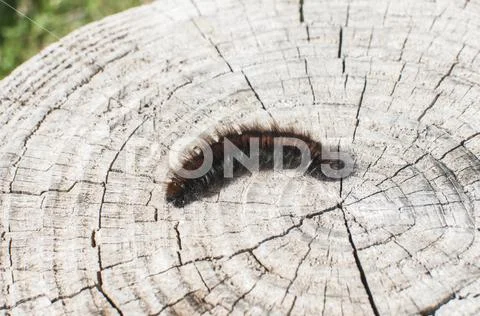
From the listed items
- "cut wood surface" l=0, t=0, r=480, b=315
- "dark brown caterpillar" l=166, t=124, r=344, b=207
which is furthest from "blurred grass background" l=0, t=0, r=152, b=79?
"dark brown caterpillar" l=166, t=124, r=344, b=207

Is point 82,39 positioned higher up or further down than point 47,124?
higher up

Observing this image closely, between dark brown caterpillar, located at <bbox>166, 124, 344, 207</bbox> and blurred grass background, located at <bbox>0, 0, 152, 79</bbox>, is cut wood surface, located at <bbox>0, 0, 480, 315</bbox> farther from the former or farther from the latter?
blurred grass background, located at <bbox>0, 0, 152, 79</bbox>

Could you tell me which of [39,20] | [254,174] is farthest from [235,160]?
[39,20]

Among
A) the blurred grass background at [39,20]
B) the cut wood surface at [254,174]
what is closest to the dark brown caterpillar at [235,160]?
the cut wood surface at [254,174]

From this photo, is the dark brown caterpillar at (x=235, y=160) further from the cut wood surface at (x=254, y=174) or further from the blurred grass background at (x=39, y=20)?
the blurred grass background at (x=39, y=20)

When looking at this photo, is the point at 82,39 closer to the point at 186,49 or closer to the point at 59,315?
the point at 186,49

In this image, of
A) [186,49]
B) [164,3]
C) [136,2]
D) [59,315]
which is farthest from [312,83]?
[136,2]
